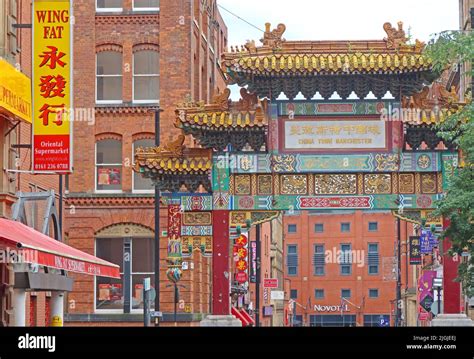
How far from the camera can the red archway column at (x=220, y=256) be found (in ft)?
99.8

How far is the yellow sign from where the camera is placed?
2433cm

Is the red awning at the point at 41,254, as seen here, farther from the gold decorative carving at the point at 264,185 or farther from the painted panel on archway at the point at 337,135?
the painted panel on archway at the point at 337,135

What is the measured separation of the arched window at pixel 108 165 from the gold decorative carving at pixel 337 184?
18964 millimetres

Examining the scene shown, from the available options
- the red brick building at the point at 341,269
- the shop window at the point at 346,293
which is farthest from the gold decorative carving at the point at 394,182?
the shop window at the point at 346,293

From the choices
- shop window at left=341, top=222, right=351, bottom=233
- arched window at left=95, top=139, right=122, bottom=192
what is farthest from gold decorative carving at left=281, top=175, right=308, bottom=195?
shop window at left=341, top=222, right=351, bottom=233

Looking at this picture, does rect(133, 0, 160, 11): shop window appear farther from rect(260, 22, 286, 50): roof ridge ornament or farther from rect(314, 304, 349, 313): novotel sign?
rect(314, 304, 349, 313): novotel sign

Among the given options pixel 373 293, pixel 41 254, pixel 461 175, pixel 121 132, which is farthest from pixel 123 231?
pixel 373 293

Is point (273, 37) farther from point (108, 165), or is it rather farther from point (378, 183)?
point (108, 165)

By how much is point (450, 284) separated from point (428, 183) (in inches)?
114

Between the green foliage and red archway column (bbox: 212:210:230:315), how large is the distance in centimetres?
703

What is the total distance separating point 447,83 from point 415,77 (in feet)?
111

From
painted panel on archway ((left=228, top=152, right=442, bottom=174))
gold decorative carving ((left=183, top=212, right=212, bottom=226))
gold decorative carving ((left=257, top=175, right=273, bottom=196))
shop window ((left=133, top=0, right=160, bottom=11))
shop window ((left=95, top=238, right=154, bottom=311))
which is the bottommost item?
shop window ((left=95, top=238, right=154, bottom=311))

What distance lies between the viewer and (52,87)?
2727 cm
